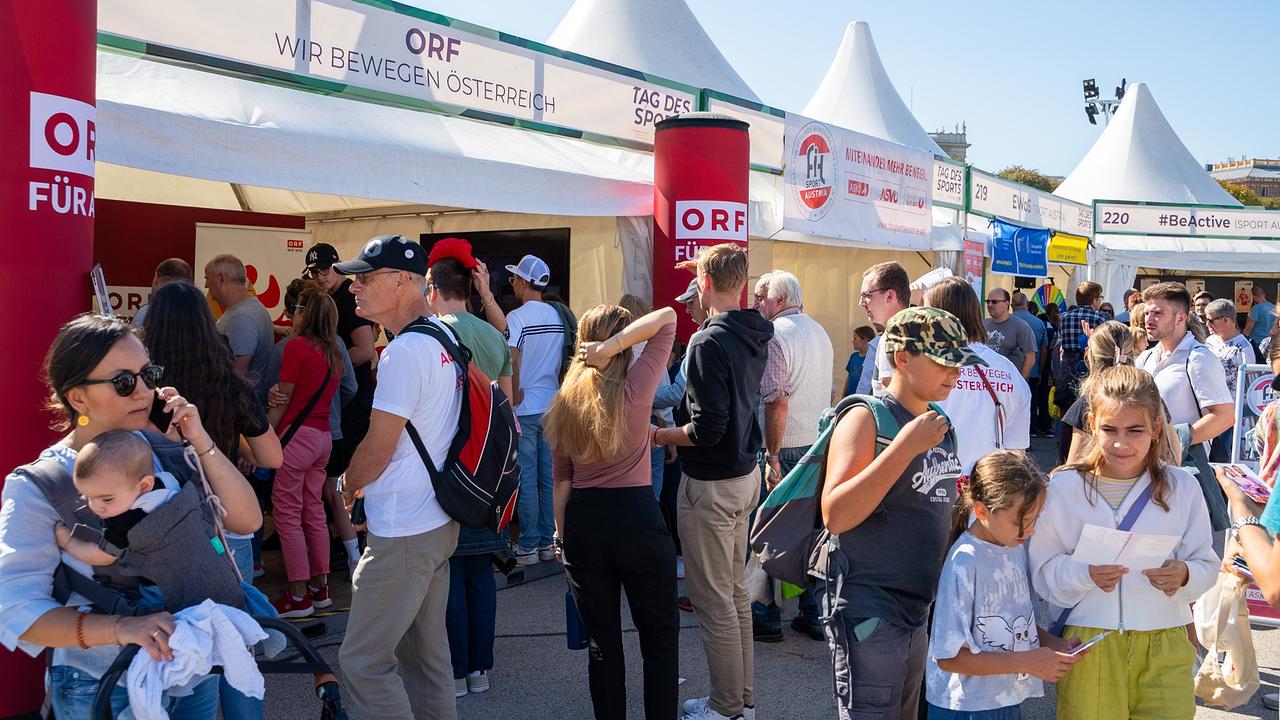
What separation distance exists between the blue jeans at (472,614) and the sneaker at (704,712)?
3.03 feet

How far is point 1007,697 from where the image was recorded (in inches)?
103

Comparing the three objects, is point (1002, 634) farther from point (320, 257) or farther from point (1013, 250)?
point (1013, 250)

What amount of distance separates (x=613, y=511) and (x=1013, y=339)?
7220 mm

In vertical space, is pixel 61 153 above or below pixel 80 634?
above

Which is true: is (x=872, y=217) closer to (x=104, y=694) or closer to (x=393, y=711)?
(x=393, y=711)

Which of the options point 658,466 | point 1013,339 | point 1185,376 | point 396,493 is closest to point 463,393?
point 396,493

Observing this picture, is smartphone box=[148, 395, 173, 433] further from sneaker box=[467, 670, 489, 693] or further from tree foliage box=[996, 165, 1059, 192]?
tree foliage box=[996, 165, 1059, 192]

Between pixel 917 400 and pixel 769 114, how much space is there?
6234 mm

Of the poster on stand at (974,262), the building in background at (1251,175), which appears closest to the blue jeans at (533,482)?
the poster on stand at (974,262)

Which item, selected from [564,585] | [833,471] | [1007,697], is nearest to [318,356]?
[564,585]

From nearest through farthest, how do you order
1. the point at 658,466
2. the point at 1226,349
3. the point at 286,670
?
the point at 286,670 < the point at 658,466 < the point at 1226,349

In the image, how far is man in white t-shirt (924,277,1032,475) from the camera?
367 centimetres

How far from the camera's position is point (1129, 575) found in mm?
2691

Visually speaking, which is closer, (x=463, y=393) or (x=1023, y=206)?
(x=463, y=393)
